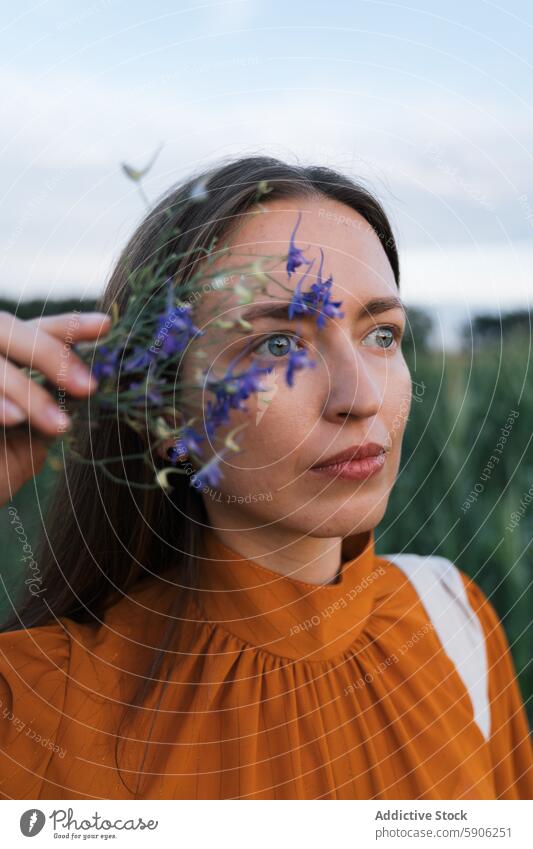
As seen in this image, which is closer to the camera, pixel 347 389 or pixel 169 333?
pixel 169 333

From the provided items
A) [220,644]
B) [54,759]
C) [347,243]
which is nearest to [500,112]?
[347,243]

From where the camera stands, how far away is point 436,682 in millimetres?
1652

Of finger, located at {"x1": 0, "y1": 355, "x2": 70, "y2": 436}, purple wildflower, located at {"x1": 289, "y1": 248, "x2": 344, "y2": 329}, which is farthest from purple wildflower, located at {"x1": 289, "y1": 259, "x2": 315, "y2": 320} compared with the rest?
finger, located at {"x1": 0, "y1": 355, "x2": 70, "y2": 436}

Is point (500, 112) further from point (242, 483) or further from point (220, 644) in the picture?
point (220, 644)

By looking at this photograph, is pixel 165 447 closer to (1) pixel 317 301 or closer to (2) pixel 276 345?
(2) pixel 276 345

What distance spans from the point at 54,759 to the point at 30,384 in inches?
28.6

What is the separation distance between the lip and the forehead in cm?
22

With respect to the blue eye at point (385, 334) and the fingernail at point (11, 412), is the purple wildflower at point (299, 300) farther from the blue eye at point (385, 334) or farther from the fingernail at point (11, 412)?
the fingernail at point (11, 412)

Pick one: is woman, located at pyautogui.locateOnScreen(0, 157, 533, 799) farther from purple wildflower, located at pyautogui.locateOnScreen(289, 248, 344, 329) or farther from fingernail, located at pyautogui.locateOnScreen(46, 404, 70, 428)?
fingernail, located at pyautogui.locateOnScreen(46, 404, 70, 428)

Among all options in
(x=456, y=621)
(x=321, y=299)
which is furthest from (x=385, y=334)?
(x=456, y=621)

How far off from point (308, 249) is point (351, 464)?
1.08 ft

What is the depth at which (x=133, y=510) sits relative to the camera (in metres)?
1.54

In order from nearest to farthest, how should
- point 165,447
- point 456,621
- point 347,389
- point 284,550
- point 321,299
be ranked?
point 321,299, point 347,389, point 165,447, point 284,550, point 456,621

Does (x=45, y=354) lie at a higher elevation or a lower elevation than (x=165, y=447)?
higher
